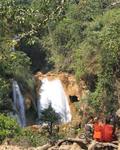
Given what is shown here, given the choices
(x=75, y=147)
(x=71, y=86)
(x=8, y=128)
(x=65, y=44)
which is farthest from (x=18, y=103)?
(x=75, y=147)

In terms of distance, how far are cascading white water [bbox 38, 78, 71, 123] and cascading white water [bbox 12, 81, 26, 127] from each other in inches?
62.3

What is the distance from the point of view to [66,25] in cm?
3616

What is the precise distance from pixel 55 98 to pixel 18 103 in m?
3.71

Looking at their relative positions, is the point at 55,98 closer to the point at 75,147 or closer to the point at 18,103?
the point at 18,103

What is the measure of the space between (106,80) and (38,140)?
364 inches

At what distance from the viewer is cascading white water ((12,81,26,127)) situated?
31.6 meters

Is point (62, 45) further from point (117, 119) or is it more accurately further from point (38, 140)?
point (117, 119)

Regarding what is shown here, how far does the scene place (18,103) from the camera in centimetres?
3241

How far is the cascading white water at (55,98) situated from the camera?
33.3 metres

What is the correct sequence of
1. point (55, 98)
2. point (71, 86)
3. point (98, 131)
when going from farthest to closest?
point (55, 98)
point (71, 86)
point (98, 131)

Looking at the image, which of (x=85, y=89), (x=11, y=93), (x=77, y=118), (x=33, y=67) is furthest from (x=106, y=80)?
(x=33, y=67)

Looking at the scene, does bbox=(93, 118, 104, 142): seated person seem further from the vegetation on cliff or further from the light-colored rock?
the vegetation on cliff

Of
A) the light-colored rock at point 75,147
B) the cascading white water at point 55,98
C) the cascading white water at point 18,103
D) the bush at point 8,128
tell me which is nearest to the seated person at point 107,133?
the light-colored rock at point 75,147

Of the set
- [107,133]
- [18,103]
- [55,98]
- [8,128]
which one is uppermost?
[55,98]
